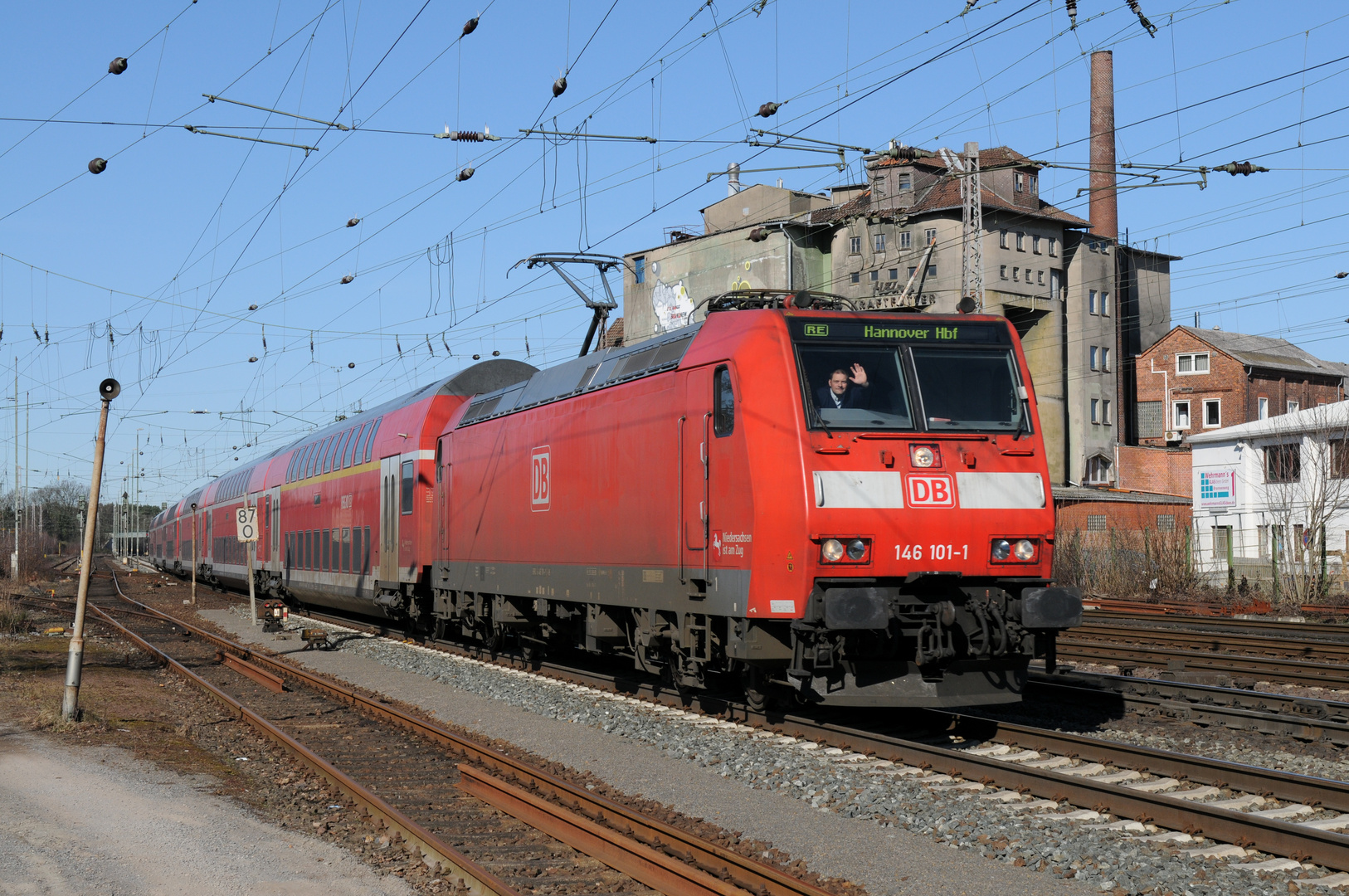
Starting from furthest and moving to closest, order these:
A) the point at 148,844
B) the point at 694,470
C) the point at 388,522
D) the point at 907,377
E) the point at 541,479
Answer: the point at 388,522, the point at 541,479, the point at 694,470, the point at 907,377, the point at 148,844

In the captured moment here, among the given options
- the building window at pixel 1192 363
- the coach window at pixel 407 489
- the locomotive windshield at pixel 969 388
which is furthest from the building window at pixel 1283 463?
the building window at pixel 1192 363

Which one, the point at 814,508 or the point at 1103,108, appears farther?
the point at 1103,108

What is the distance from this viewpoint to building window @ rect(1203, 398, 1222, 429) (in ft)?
213

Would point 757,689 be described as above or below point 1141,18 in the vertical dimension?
below

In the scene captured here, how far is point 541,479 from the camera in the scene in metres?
15.9

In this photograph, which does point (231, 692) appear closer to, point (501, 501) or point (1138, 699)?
point (501, 501)

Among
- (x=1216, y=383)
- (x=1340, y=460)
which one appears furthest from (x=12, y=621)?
(x=1216, y=383)

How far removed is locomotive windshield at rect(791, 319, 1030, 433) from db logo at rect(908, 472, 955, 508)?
50 centimetres

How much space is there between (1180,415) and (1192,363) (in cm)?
320

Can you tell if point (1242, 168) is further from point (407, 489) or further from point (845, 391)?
point (407, 489)

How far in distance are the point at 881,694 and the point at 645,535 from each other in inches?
139

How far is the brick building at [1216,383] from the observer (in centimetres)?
6391

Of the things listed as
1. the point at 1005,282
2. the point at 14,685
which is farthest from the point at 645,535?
the point at 1005,282

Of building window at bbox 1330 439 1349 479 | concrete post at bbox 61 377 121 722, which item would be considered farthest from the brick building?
concrete post at bbox 61 377 121 722
